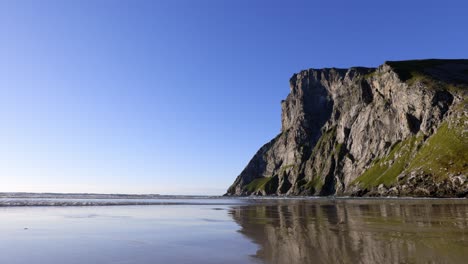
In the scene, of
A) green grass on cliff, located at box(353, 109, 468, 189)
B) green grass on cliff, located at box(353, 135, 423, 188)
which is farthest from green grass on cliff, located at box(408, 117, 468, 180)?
green grass on cliff, located at box(353, 135, 423, 188)

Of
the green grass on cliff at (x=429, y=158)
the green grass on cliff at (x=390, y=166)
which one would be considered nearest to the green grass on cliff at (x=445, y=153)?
the green grass on cliff at (x=429, y=158)

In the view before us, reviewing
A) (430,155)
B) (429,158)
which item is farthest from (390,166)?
(429,158)

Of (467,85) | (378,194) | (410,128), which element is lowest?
(378,194)

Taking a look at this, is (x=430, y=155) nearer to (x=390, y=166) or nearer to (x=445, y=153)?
(x=445, y=153)

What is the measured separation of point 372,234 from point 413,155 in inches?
6295

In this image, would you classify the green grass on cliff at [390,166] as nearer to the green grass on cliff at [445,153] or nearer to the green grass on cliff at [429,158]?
the green grass on cliff at [429,158]

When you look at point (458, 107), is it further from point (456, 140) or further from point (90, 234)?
point (90, 234)

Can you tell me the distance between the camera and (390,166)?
17575 centimetres

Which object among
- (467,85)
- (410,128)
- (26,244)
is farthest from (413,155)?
(26,244)

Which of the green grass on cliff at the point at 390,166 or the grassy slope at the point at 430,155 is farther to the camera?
the green grass on cliff at the point at 390,166

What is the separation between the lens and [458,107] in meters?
148

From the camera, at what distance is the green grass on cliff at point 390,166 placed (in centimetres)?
16162

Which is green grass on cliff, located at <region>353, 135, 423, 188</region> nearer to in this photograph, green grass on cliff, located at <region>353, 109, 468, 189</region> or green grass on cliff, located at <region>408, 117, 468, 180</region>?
green grass on cliff, located at <region>353, 109, 468, 189</region>

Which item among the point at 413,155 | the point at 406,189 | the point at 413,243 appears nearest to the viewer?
the point at 413,243
